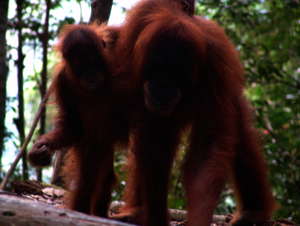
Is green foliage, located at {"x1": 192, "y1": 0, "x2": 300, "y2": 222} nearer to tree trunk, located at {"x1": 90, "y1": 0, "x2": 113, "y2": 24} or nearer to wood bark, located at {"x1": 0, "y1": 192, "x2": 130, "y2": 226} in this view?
tree trunk, located at {"x1": 90, "y1": 0, "x2": 113, "y2": 24}

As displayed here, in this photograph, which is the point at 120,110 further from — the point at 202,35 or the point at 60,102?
the point at 202,35

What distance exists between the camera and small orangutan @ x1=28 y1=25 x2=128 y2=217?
3.43 meters

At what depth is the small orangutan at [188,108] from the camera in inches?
116

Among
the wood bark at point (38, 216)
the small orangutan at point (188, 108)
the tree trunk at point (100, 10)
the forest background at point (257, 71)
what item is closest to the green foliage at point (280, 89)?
the forest background at point (257, 71)

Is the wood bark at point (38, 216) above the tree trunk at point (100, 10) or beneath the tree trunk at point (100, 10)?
beneath

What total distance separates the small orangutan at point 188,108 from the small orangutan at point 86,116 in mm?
155

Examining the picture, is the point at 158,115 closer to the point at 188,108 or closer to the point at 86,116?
the point at 188,108

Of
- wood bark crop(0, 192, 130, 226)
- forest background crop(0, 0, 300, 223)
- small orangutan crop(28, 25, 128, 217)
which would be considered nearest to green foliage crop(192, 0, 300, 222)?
forest background crop(0, 0, 300, 223)

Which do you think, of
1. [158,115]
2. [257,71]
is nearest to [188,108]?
[158,115]

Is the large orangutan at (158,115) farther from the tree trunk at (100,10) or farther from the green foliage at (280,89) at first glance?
the green foliage at (280,89)

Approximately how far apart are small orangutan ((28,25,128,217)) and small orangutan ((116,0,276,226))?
16 centimetres

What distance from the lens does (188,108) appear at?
3.17 metres

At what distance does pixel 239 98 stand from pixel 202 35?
0.55 meters

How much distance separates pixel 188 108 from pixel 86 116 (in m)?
0.77
